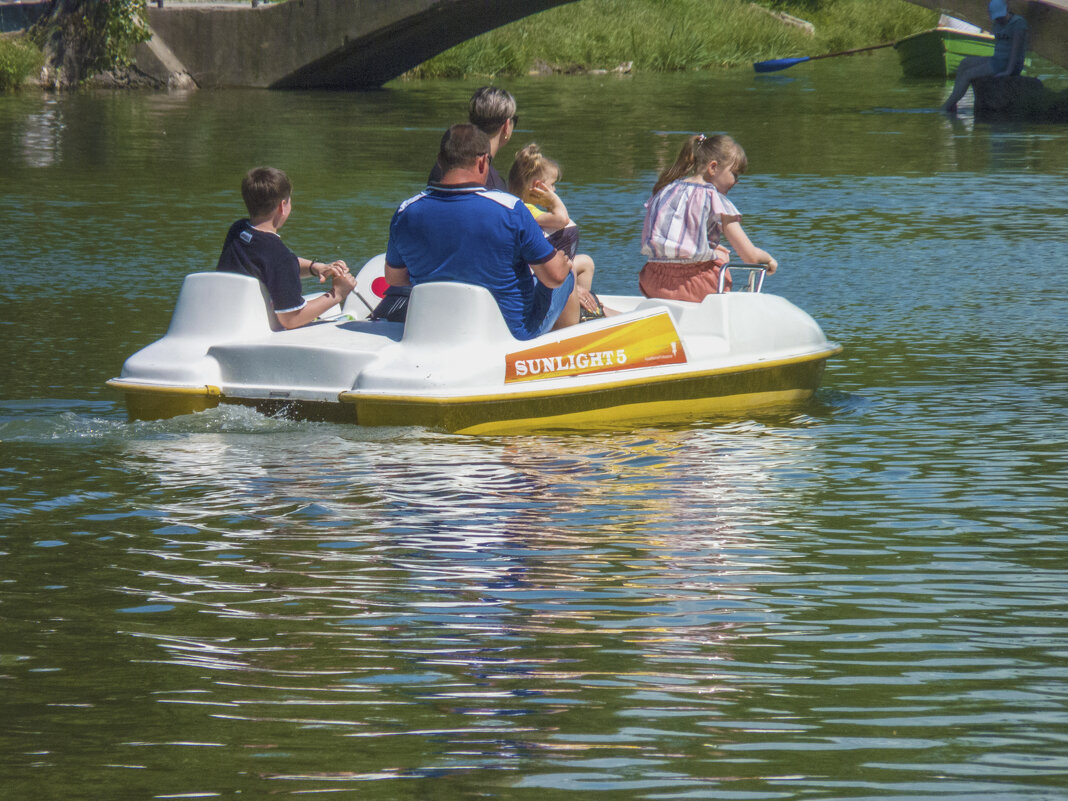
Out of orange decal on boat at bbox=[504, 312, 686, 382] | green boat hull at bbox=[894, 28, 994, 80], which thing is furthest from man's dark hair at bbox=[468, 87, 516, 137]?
green boat hull at bbox=[894, 28, 994, 80]

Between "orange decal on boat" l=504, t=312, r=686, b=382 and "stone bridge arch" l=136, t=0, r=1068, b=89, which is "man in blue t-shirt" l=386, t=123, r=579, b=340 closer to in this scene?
"orange decal on boat" l=504, t=312, r=686, b=382

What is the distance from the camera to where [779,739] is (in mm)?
3553

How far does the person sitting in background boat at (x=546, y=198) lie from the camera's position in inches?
287

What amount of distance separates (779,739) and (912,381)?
444cm

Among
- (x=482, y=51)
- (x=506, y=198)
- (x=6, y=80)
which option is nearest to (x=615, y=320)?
(x=506, y=198)

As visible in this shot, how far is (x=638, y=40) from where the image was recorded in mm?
37281

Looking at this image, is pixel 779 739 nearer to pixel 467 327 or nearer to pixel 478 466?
pixel 478 466

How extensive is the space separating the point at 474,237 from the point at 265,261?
0.85m

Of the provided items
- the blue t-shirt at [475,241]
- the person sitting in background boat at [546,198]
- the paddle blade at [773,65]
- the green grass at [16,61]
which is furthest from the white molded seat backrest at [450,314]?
the paddle blade at [773,65]

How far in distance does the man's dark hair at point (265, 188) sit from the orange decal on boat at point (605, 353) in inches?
42.8

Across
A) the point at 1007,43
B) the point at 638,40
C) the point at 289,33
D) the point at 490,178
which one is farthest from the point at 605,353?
the point at 638,40

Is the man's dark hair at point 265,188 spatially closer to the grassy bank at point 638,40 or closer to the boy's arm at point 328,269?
the boy's arm at point 328,269

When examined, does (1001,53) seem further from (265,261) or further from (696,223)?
(265,261)

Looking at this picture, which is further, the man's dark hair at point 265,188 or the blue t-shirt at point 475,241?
the man's dark hair at point 265,188
